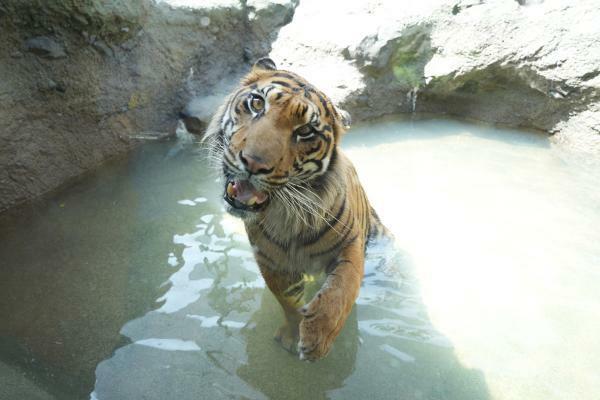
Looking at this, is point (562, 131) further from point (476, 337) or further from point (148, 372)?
point (148, 372)

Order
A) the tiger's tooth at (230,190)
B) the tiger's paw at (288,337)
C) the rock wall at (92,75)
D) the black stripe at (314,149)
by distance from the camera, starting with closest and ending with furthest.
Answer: the tiger's tooth at (230,190) → the black stripe at (314,149) → the tiger's paw at (288,337) → the rock wall at (92,75)

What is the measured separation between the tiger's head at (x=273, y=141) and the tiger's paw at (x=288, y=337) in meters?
0.74

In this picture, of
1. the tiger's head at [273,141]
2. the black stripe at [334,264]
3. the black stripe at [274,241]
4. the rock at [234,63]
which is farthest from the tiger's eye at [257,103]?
the rock at [234,63]

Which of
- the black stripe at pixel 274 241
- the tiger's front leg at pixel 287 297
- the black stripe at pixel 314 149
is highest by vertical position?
the black stripe at pixel 314 149

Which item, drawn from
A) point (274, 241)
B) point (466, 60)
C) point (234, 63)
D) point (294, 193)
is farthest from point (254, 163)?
point (466, 60)

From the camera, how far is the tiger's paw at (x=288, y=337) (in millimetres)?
2502

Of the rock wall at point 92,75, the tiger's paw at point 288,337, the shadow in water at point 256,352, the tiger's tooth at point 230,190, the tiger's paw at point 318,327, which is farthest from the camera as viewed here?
the rock wall at point 92,75

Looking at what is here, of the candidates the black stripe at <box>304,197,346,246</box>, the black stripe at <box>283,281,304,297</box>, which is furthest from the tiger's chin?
the black stripe at <box>283,281,304,297</box>

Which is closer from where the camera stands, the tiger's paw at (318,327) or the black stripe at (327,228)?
the tiger's paw at (318,327)

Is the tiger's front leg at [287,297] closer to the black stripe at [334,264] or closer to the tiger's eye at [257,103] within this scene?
the black stripe at [334,264]

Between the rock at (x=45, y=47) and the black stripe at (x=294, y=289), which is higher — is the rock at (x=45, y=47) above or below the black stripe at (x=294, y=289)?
above

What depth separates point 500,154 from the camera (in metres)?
4.73

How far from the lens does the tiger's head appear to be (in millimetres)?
1982

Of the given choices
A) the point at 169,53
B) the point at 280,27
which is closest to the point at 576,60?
the point at 280,27
